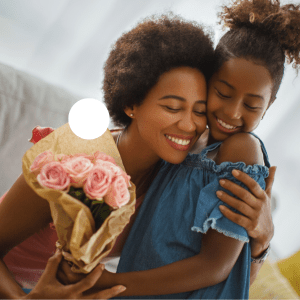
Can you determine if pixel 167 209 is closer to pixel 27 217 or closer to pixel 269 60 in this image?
pixel 27 217

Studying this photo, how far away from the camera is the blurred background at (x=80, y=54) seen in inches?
62.5

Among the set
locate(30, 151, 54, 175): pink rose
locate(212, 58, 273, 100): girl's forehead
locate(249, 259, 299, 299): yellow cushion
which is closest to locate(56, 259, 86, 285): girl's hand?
locate(30, 151, 54, 175): pink rose

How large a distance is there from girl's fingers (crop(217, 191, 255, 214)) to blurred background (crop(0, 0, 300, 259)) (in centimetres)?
99

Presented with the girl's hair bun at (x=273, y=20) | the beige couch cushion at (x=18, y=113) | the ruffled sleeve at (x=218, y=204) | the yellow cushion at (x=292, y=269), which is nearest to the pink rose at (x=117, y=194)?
the ruffled sleeve at (x=218, y=204)

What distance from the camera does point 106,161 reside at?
70cm

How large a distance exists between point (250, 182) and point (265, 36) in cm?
50

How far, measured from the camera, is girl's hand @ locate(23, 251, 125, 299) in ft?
2.40

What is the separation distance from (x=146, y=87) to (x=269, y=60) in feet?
1.34

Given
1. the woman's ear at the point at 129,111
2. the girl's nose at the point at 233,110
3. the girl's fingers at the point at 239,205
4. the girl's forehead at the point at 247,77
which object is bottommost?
the girl's fingers at the point at 239,205

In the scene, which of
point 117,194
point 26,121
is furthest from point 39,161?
point 26,121

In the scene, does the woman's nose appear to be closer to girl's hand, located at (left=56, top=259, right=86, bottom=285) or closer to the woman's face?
the woman's face

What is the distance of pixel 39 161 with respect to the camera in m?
0.66

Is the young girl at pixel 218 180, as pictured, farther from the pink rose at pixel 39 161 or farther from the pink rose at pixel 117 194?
the pink rose at pixel 39 161

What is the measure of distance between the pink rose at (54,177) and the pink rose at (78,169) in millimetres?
13
